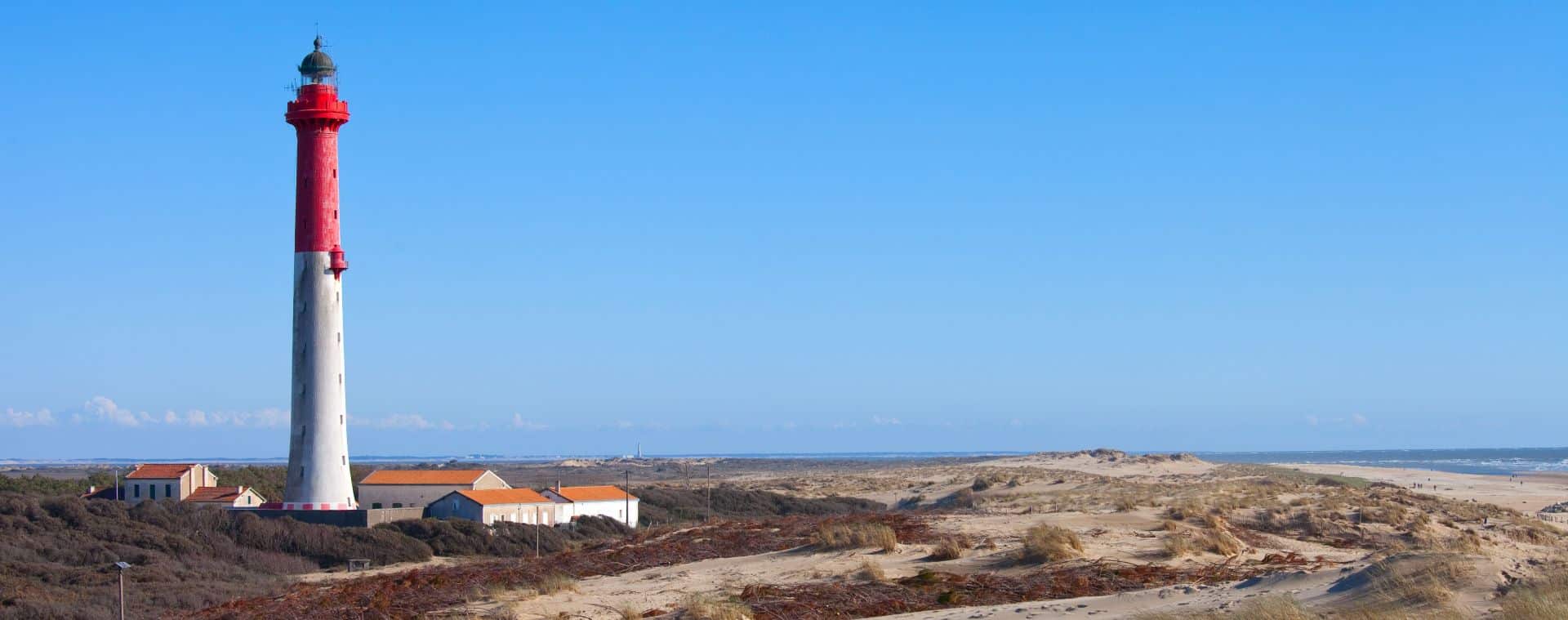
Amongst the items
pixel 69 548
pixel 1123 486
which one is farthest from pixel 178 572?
pixel 1123 486

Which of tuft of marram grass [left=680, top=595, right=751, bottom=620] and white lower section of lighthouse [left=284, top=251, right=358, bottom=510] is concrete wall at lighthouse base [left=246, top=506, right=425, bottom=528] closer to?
white lower section of lighthouse [left=284, top=251, right=358, bottom=510]

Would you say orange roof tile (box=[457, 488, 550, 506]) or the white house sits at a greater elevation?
orange roof tile (box=[457, 488, 550, 506])

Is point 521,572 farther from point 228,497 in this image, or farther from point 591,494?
point 228,497

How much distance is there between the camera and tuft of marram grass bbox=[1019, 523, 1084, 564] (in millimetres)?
23344

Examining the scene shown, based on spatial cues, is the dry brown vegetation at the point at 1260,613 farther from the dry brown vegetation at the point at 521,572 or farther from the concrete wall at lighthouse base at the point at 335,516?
the concrete wall at lighthouse base at the point at 335,516

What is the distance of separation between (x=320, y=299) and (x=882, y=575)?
22.9m

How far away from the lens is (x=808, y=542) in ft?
94.8

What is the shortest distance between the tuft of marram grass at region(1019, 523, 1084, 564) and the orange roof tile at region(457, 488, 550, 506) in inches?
1080

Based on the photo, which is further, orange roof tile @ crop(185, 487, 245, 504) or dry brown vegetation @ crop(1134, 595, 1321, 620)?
orange roof tile @ crop(185, 487, 245, 504)

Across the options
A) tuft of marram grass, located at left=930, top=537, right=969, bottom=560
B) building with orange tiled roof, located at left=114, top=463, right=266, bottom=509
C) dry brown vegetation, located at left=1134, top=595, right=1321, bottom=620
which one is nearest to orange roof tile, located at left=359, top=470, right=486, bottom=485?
building with orange tiled roof, located at left=114, top=463, right=266, bottom=509

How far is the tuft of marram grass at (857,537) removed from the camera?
2611cm

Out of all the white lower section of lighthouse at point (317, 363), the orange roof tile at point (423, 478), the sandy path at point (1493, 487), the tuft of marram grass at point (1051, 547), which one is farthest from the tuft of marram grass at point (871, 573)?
the sandy path at point (1493, 487)

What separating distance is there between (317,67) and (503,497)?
16060mm

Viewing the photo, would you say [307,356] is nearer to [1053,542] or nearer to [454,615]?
[454,615]
